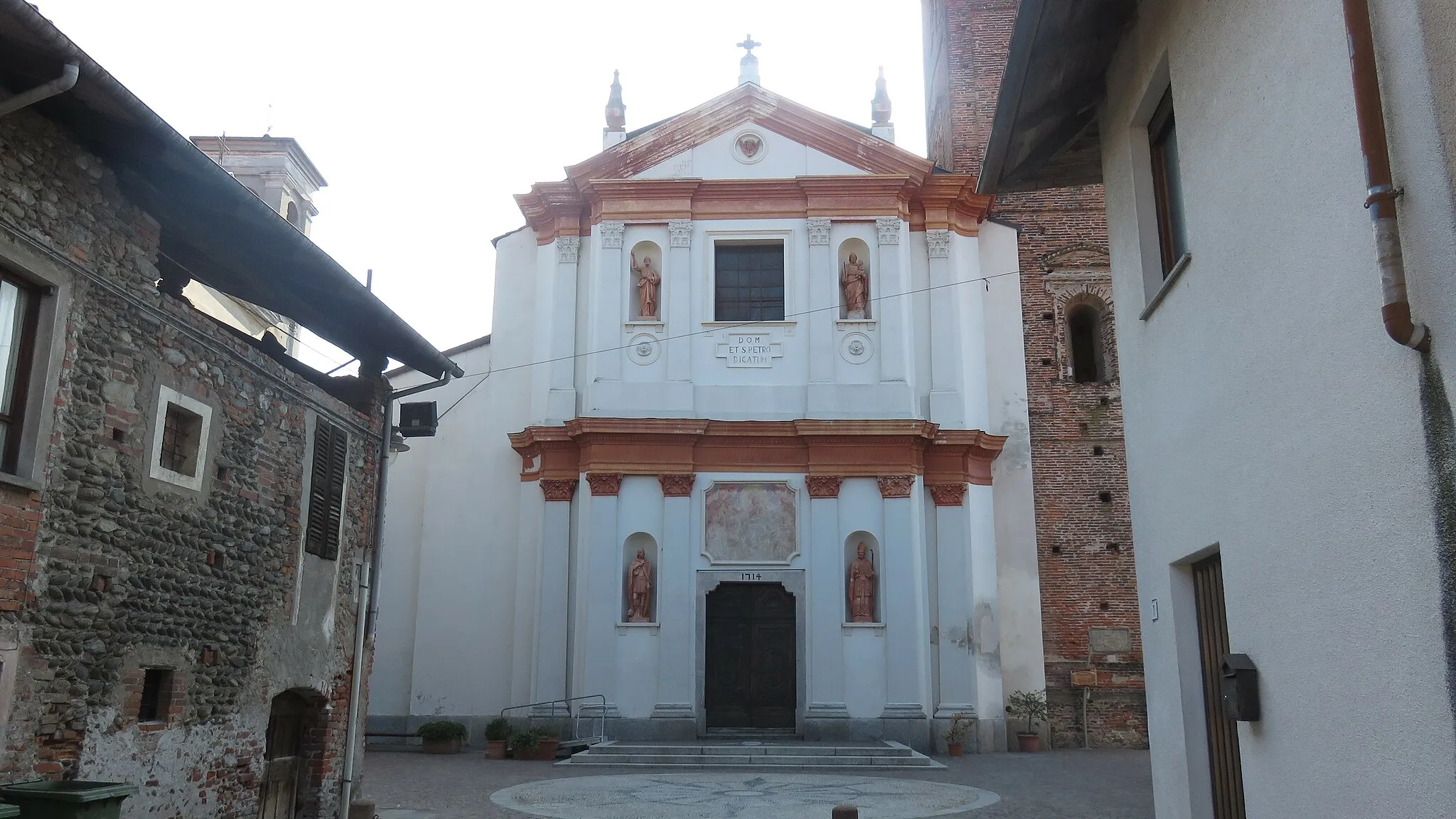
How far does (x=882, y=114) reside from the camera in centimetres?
2270

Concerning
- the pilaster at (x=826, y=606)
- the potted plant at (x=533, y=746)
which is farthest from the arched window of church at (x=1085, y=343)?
the potted plant at (x=533, y=746)

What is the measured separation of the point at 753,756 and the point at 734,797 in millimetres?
3581

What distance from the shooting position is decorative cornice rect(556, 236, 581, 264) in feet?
71.5

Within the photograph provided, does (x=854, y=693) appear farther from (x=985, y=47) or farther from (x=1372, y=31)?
(x=1372, y=31)

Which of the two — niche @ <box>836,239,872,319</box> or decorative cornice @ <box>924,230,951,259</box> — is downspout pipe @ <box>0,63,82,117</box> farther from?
decorative cornice @ <box>924,230,951,259</box>

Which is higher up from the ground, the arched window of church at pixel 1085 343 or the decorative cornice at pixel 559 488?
the arched window of church at pixel 1085 343

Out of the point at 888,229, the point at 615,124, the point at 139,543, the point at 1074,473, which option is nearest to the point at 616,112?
the point at 615,124

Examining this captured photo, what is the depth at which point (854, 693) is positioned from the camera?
62.8 feet

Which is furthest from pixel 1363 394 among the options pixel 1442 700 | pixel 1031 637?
pixel 1031 637

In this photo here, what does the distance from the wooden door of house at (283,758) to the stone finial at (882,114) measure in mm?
15406

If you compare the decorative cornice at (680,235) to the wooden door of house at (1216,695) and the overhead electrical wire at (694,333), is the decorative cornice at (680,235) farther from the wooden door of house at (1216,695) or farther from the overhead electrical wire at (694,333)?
the wooden door of house at (1216,695)

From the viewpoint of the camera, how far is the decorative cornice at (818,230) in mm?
21219

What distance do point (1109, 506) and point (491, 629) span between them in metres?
11.1

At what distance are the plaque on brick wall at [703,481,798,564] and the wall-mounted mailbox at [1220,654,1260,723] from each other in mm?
14435
